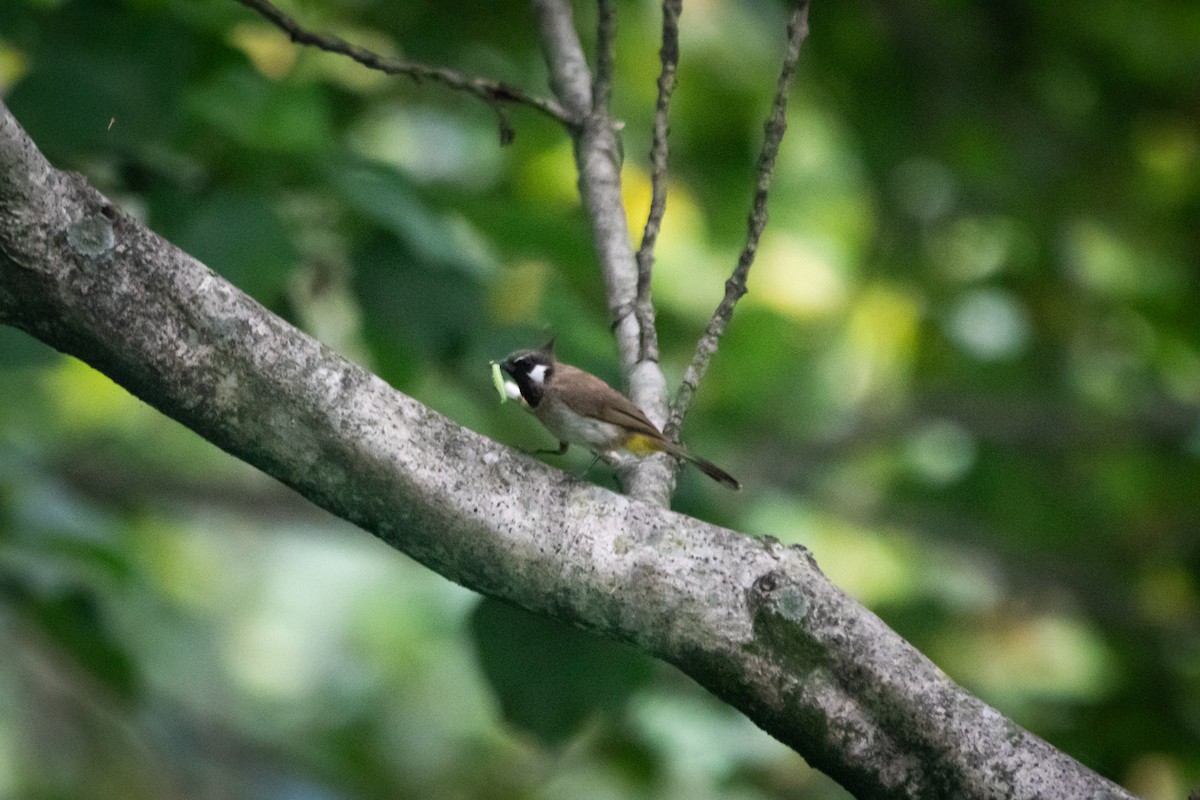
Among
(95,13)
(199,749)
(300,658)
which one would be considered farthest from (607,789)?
(95,13)

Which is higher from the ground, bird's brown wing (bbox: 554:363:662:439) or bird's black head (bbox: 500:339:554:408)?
bird's black head (bbox: 500:339:554:408)

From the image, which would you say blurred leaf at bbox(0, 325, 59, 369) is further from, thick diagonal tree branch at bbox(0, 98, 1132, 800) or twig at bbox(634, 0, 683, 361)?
twig at bbox(634, 0, 683, 361)

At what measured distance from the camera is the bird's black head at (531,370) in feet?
9.04

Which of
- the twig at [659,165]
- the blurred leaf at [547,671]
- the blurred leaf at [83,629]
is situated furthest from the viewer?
the blurred leaf at [83,629]

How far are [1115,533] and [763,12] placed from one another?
9.18ft

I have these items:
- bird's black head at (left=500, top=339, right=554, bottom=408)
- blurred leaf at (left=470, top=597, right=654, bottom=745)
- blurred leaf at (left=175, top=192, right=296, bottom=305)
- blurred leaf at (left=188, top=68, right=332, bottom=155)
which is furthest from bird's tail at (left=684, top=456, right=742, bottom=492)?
blurred leaf at (left=188, top=68, right=332, bottom=155)

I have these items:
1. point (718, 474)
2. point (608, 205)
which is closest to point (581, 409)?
point (718, 474)

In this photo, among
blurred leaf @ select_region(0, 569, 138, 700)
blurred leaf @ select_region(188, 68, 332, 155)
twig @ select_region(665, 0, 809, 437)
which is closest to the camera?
twig @ select_region(665, 0, 809, 437)

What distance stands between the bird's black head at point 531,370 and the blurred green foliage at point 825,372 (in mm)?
383

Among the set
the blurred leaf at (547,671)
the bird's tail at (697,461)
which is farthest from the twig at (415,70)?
the blurred leaf at (547,671)

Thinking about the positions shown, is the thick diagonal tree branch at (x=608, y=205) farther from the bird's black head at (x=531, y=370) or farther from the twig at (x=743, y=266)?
the bird's black head at (x=531, y=370)

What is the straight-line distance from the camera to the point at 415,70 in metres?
2.57

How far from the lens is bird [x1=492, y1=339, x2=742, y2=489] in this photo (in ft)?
8.05

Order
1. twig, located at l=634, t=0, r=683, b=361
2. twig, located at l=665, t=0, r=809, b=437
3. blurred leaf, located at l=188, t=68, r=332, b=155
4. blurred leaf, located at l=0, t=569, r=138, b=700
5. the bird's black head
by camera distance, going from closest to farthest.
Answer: twig, located at l=665, t=0, r=809, b=437
twig, located at l=634, t=0, r=683, b=361
the bird's black head
blurred leaf, located at l=188, t=68, r=332, b=155
blurred leaf, located at l=0, t=569, r=138, b=700
